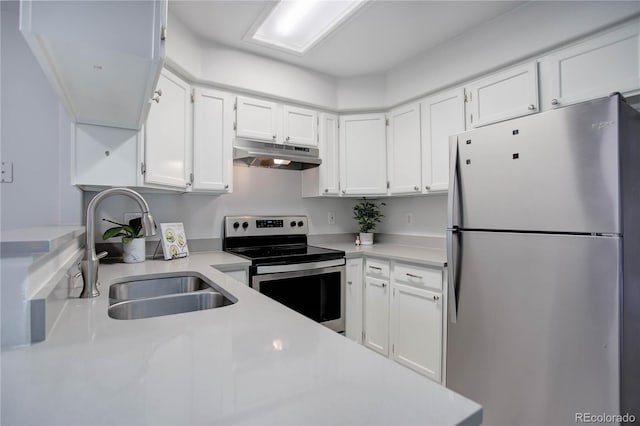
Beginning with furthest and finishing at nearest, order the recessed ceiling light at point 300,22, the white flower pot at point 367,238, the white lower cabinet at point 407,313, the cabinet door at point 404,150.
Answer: the white flower pot at point 367,238, the cabinet door at point 404,150, the white lower cabinet at point 407,313, the recessed ceiling light at point 300,22

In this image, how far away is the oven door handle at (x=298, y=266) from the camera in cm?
216

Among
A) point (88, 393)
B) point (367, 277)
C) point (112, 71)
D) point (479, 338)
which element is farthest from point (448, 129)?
point (88, 393)

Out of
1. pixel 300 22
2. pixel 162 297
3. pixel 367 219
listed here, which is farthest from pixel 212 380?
pixel 367 219

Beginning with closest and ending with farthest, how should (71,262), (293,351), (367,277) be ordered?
1. (293,351)
2. (71,262)
3. (367,277)

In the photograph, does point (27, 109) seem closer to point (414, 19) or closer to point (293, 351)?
point (293, 351)

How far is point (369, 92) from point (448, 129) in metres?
0.85

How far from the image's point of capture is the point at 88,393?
0.54 metres

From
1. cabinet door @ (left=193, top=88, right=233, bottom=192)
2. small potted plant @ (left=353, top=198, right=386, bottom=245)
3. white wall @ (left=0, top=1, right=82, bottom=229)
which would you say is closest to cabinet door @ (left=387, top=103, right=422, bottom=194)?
small potted plant @ (left=353, top=198, right=386, bottom=245)

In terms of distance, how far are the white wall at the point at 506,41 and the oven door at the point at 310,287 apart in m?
1.56

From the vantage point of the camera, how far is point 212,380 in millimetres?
575

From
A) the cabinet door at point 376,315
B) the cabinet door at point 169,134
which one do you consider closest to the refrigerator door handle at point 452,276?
the cabinet door at point 376,315

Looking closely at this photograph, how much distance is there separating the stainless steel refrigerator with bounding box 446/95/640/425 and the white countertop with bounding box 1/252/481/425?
118 cm

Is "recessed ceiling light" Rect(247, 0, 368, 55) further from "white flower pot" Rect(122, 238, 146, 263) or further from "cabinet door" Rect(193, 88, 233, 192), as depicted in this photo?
"white flower pot" Rect(122, 238, 146, 263)

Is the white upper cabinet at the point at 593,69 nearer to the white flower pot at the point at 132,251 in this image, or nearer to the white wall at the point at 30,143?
the white flower pot at the point at 132,251
